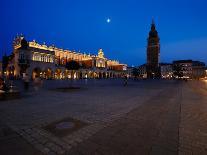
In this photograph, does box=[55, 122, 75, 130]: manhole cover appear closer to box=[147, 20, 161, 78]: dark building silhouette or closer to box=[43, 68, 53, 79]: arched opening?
box=[43, 68, 53, 79]: arched opening

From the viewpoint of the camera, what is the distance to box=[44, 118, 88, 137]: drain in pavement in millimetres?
5597

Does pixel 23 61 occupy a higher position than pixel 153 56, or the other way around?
pixel 153 56

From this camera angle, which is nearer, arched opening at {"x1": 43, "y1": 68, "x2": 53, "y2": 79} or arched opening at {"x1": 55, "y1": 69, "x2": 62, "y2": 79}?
arched opening at {"x1": 43, "y1": 68, "x2": 53, "y2": 79}

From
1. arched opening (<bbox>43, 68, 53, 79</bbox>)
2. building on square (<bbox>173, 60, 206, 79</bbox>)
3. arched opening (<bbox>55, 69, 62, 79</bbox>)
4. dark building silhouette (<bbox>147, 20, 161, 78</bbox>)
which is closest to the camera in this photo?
arched opening (<bbox>43, 68, 53, 79</bbox>)

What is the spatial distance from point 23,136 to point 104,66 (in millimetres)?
141741

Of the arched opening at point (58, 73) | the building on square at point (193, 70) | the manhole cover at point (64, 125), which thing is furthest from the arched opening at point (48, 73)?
the building on square at point (193, 70)

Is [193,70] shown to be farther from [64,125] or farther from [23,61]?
[64,125]

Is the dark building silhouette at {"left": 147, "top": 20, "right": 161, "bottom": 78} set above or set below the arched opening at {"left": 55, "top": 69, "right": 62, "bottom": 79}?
above

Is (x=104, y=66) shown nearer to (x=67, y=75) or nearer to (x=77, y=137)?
(x=67, y=75)

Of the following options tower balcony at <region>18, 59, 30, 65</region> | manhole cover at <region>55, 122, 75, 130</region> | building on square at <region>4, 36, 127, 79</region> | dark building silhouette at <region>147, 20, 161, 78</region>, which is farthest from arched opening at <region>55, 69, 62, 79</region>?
manhole cover at <region>55, 122, 75, 130</region>

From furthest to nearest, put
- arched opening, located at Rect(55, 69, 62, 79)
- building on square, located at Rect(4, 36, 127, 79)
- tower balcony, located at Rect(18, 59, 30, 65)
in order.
→ arched opening, located at Rect(55, 69, 62, 79)
building on square, located at Rect(4, 36, 127, 79)
tower balcony, located at Rect(18, 59, 30, 65)

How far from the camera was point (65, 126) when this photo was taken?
6.21 metres

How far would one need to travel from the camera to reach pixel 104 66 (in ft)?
481

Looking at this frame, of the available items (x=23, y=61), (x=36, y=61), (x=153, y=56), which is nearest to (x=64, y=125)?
(x=23, y=61)
